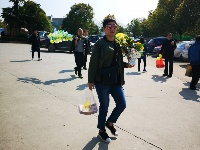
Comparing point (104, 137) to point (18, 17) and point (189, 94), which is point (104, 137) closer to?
point (189, 94)

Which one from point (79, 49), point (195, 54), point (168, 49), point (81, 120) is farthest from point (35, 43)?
point (81, 120)

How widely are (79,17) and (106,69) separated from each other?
70.1 meters

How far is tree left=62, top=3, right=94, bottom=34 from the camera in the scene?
71.6 m

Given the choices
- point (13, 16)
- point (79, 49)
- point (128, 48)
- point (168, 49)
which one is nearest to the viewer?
point (128, 48)

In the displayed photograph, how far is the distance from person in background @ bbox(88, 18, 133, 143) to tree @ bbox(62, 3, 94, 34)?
68.4 meters

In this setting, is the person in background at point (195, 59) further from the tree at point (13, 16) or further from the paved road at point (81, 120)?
the tree at point (13, 16)

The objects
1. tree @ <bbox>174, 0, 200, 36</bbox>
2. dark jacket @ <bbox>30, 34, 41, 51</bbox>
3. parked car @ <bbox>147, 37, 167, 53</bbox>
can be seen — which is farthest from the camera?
tree @ <bbox>174, 0, 200, 36</bbox>

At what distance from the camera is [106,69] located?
3.98m

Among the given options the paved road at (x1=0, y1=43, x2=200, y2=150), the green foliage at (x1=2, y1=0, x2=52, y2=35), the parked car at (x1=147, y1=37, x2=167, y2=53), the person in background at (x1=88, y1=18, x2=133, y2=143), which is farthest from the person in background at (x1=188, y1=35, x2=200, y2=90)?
the green foliage at (x1=2, y1=0, x2=52, y2=35)

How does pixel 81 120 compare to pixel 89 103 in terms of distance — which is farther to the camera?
pixel 81 120

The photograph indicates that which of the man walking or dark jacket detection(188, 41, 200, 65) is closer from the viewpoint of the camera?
dark jacket detection(188, 41, 200, 65)

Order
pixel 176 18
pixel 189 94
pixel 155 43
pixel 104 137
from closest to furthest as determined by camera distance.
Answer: pixel 104 137
pixel 189 94
pixel 155 43
pixel 176 18

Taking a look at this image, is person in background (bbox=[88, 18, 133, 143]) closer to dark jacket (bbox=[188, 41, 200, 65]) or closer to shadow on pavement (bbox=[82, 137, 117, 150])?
shadow on pavement (bbox=[82, 137, 117, 150])

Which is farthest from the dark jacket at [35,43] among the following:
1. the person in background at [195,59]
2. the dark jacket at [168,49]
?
the person in background at [195,59]
